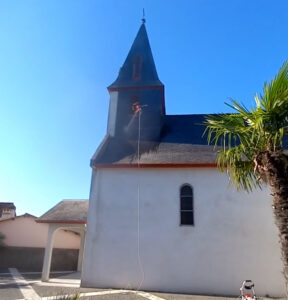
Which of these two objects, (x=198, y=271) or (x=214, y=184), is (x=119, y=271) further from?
(x=214, y=184)

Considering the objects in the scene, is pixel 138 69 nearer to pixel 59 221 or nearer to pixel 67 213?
pixel 67 213

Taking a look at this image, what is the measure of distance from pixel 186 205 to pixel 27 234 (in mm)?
15875

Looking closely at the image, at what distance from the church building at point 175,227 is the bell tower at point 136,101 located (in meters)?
1.67

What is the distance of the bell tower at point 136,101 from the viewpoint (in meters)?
13.9

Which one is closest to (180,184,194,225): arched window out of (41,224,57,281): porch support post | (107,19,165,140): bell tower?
(107,19,165,140): bell tower

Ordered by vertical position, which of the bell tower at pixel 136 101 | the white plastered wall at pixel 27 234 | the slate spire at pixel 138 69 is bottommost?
the white plastered wall at pixel 27 234

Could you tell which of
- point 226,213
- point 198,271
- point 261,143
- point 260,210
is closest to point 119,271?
point 198,271

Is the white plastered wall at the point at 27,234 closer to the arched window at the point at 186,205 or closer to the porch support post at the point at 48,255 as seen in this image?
the porch support post at the point at 48,255

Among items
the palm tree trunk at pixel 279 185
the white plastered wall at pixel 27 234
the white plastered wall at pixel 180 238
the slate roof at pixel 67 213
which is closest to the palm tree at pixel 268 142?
the palm tree trunk at pixel 279 185

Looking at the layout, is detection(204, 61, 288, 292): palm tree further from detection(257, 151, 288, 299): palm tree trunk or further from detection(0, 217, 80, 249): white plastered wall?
detection(0, 217, 80, 249): white plastered wall

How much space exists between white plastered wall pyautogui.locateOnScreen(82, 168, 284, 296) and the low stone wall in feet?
30.5

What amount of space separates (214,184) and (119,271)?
5428mm

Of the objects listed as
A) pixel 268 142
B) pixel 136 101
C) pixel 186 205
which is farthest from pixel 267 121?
pixel 136 101

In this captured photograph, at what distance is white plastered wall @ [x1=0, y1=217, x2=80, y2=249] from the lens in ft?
65.0
